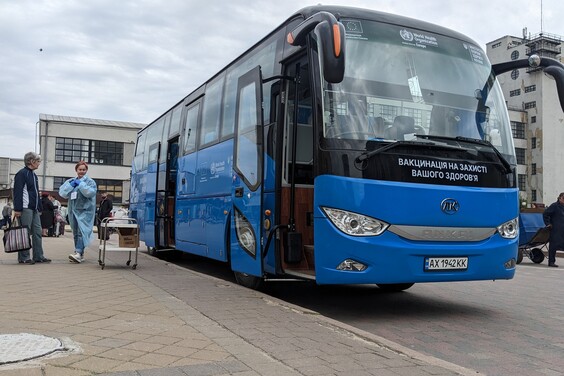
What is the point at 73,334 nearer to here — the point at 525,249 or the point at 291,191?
the point at 291,191

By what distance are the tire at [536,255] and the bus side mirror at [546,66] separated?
9438mm

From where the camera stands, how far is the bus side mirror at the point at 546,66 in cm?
668

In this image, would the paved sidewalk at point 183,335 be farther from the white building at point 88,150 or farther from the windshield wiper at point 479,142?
the white building at point 88,150

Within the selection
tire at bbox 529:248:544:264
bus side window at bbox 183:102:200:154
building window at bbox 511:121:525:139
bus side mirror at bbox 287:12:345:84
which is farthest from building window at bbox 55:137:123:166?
building window at bbox 511:121:525:139

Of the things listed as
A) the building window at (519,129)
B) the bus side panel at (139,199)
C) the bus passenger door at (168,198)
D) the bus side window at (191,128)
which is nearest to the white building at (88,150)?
the bus side panel at (139,199)

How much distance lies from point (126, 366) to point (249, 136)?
4.33m

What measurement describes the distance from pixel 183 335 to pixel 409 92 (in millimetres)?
3642

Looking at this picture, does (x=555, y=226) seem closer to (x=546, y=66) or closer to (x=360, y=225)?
(x=546, y=66)

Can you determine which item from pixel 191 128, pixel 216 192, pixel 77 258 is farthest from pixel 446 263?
pixel 77 258

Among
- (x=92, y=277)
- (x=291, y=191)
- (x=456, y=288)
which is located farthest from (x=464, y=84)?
(x=92, y=277)

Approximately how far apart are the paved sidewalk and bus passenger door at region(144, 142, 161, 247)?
6.01 metres

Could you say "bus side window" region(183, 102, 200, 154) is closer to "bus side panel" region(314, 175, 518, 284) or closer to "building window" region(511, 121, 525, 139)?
"bus side panel" region(314, 175, 518, 284)

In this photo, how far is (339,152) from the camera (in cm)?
572

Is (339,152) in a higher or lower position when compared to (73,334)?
higher
